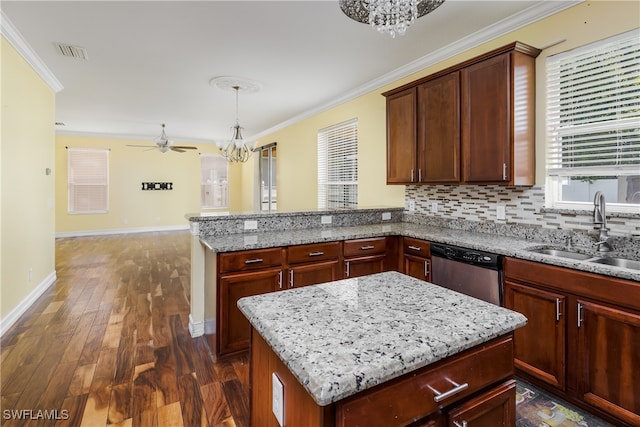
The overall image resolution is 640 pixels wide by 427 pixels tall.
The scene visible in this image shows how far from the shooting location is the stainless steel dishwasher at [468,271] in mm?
2264

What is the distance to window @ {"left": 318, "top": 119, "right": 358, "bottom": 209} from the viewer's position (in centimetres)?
489

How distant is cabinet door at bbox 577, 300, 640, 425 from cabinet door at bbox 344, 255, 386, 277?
1537mm

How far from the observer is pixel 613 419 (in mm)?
1753

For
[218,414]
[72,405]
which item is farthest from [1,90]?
[218,414]

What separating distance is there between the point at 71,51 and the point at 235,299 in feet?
10.5

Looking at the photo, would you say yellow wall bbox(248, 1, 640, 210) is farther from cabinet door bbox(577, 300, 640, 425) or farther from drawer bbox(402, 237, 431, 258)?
cabinet door bbox(577, 300, 640, 425)

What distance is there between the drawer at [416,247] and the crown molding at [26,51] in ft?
13.0

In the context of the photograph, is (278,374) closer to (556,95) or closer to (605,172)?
(605,172)

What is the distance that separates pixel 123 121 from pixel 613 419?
8.29 meters

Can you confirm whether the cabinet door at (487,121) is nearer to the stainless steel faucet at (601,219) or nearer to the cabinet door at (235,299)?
the stainless steel faucet at (601,219)

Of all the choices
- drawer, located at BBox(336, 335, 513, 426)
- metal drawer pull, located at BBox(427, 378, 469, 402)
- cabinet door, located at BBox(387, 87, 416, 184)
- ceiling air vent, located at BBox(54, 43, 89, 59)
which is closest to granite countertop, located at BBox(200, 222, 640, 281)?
cabinet door, located at BBox(387, 87, 416, 184)

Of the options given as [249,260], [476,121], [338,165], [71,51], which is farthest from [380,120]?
[71,51]

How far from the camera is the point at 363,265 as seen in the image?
299 cm

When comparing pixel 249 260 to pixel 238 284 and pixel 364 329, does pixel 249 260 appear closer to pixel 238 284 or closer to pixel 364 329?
pixel 238 284
